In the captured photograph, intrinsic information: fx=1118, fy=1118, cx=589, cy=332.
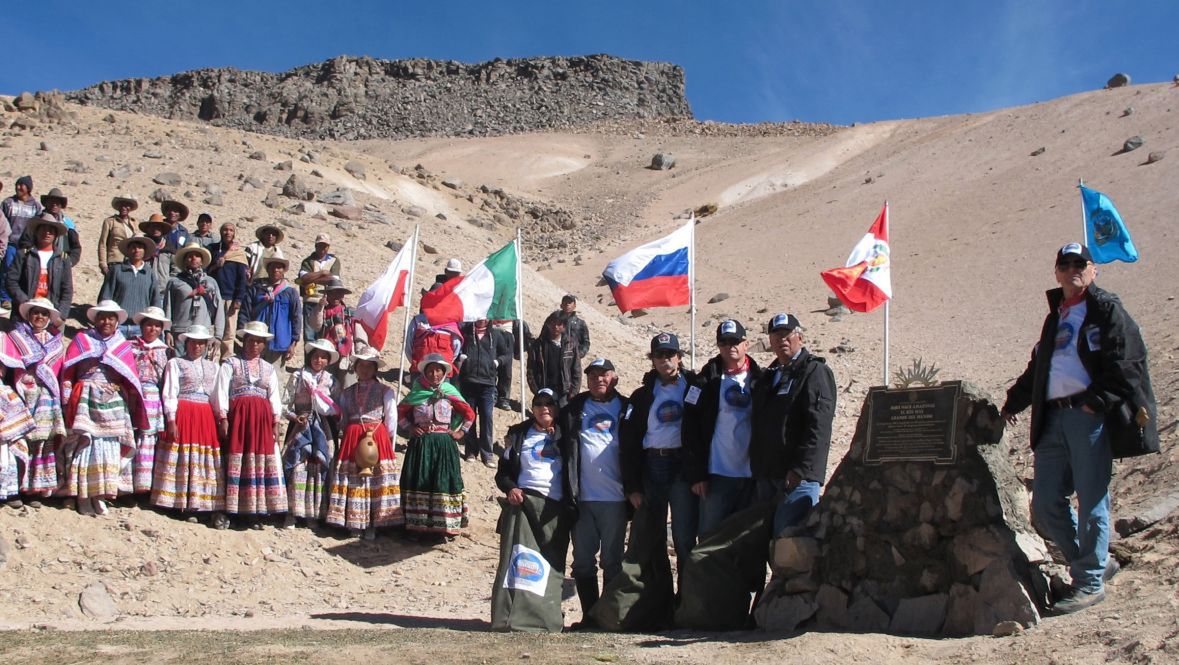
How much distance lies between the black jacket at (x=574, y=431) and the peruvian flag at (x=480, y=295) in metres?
3.41

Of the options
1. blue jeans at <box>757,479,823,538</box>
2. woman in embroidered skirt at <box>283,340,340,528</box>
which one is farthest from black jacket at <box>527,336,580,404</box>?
blue jeans at <box>757,479,823,538</box>

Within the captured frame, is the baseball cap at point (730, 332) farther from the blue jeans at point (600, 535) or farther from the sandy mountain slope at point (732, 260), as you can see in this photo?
the sandy mountain slope at point (732, 260)

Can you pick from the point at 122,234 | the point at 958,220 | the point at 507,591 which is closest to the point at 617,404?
the point at 507,591

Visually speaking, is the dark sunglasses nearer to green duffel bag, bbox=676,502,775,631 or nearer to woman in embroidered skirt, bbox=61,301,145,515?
green duffel bag, bbox=676,502,775,631

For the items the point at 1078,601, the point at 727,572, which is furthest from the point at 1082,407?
the point at 727,572

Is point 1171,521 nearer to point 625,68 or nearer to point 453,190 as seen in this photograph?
point 453,190

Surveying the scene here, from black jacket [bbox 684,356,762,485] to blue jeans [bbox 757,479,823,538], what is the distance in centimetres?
49

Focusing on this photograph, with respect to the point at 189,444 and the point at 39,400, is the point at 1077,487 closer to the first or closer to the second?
the point at 189,444

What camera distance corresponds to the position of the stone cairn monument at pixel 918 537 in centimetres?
561

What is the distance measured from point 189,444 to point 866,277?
6156 millimetres

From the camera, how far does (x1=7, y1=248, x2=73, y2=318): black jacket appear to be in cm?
950

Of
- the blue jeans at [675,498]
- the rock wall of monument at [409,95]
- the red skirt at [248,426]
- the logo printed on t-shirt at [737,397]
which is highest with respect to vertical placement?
the rock wall of monument at [409,95]

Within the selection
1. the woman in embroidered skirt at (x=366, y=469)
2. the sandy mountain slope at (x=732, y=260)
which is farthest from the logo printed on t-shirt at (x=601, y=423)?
the woman in embroidered skirt at (x=366, y=469)

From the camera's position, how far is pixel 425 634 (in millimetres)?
6539
